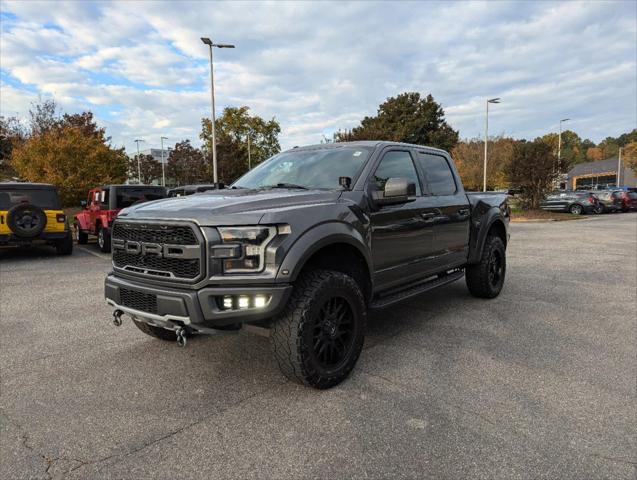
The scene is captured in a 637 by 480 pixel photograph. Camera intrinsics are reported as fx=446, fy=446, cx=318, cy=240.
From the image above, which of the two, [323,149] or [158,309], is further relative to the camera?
[323,149]

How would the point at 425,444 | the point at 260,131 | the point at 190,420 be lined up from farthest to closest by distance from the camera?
the point at 260,131 < the point at 190,420 < the point at 425,444

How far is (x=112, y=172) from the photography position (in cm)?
1928

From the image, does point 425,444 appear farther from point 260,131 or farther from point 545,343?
point 260,131

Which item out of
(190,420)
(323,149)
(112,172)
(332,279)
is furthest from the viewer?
(112,172)

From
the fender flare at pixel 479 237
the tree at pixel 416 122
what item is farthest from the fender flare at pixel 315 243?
the tree at pixel 416 122

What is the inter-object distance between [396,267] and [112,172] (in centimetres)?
1816

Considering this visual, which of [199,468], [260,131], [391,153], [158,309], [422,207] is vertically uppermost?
[260,131]

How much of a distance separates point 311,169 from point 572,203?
26874 millimetres

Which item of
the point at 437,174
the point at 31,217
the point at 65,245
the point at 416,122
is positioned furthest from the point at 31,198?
the point at 416,122

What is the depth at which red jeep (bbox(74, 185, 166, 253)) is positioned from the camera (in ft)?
35.4

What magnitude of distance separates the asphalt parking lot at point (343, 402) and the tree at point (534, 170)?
64.0ft

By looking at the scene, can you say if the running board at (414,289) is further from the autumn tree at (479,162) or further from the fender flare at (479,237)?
the autumn tree at (479,162)

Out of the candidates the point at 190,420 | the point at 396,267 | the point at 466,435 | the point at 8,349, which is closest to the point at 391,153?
the point at 396,267

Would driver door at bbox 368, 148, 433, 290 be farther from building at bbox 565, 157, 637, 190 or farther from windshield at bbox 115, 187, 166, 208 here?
building at bbox 565, 157, 637, 190
